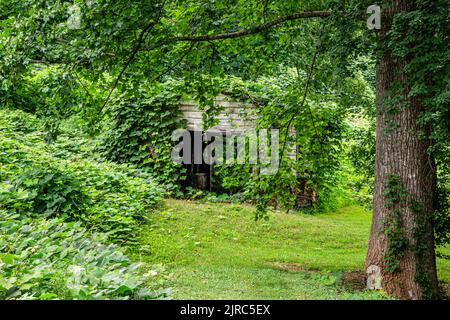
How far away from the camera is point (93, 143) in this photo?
1558 centimetres

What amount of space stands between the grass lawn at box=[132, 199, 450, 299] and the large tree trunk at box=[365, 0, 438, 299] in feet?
1.71

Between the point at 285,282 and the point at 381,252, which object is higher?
the point at 381,252

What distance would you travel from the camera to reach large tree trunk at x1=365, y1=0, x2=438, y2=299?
7113mm

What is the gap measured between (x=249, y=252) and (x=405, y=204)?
359cm

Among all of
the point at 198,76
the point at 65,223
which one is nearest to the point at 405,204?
the point at 198,76

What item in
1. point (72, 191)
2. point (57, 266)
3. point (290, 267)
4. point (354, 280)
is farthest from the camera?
point (72, 191)

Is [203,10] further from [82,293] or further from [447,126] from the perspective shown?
[82,293]

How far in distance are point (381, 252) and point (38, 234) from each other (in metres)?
4.68

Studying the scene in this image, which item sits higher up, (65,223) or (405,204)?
(405,204)

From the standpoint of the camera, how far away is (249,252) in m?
9.94

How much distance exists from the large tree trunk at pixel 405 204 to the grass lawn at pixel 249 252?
522 millimetres

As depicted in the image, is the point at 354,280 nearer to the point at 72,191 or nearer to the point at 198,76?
the point at 198,76
